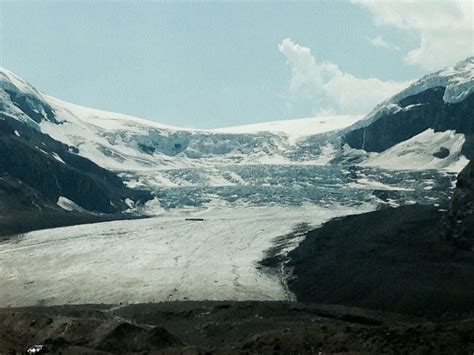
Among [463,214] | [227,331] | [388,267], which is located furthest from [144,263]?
[227,331]

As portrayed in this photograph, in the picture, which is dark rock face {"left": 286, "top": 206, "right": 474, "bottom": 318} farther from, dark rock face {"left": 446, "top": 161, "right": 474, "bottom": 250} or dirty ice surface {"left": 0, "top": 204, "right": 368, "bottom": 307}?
dirty ice surface {"left": 0, "top": 204, "right": 368, "bottom": 307}

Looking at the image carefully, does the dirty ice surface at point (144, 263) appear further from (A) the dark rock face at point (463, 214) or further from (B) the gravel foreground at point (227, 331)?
(A) the dark rock face at point (463, 214)

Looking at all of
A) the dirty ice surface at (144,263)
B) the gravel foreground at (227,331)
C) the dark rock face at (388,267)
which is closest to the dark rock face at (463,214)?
the dark rock face at (388,267)

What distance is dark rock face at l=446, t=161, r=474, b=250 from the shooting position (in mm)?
104688

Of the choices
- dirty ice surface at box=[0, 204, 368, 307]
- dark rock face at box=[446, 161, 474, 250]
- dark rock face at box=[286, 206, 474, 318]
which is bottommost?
dirty ice surface at box=[0, 204, 368, 307]

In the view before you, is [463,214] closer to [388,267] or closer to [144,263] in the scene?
[388,267]

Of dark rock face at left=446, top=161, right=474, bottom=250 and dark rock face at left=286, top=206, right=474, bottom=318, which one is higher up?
dark rock face at left=446, top=161, right=474, bottom=250

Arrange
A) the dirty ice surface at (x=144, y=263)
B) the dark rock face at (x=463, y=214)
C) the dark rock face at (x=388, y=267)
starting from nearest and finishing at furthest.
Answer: the dark rock face at (x=388, y=267) < the dirty ice surface at (x=144, y=263) < the dark rock face at (x=463, y=214)

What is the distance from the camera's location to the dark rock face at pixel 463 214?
343 ft

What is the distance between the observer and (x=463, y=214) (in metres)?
111

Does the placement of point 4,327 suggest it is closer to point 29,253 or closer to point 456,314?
point 456,314

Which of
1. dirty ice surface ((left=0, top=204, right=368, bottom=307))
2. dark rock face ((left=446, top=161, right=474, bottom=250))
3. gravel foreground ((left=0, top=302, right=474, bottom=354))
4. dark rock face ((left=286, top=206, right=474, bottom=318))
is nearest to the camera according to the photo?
gravel foreground ((left=0, top=302, right=474, bottom=354))

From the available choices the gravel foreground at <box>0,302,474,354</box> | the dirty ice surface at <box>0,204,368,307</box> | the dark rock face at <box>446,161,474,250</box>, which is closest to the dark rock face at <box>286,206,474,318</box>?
the dark rock face at <box>446,161,474,250</box>

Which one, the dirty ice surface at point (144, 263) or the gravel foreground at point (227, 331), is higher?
the gravel foreground at point (227, 331)
